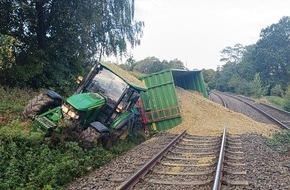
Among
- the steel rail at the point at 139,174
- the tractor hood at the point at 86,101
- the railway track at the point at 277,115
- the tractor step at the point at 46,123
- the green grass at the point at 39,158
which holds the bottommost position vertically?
the railway track at the point at 277,115

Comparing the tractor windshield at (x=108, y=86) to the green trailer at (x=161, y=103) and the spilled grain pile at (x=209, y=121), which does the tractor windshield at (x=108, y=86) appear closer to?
the green trailer at (x=161, y=103)

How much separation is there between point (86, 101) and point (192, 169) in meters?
3.76

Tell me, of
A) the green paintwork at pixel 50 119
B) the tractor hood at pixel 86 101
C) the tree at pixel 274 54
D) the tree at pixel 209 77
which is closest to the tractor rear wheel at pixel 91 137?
the tractor hood at pixel 86 101

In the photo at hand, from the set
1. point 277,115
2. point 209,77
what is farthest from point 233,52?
point 277,115

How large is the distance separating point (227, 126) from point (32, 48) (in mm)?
10013

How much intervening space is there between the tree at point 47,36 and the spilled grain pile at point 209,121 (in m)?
6.35

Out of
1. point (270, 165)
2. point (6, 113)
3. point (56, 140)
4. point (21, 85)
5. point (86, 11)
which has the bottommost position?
point (270, 165)

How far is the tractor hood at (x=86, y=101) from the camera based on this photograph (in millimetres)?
9789

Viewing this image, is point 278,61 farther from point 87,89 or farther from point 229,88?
point 87,89

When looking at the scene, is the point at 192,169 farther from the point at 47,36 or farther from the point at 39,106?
the point at 47,36

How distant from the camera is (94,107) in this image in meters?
10.2

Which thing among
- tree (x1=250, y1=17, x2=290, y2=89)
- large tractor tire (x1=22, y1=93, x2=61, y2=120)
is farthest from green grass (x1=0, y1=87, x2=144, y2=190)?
tree (x1=250, y1=17, x2=290, y2=89)

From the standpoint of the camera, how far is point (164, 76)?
52.3 feet

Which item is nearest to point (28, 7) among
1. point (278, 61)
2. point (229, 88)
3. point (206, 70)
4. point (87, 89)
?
point (87, 89)
